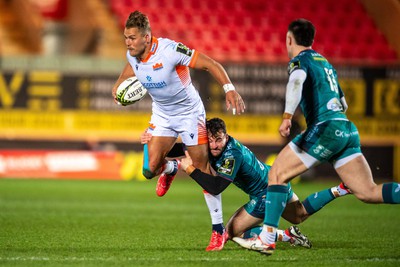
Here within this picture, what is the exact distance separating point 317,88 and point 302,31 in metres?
0.53

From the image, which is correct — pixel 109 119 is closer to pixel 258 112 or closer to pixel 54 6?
pixel 258 112

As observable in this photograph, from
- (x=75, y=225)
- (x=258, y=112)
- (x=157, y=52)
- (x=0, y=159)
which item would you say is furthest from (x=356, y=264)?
(x=0, y=159)

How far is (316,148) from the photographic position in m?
7.19

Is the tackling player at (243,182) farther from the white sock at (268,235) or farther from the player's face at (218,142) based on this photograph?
the white sock at (268,235)

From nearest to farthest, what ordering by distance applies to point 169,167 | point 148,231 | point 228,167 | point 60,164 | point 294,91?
point 294,91 < point 228,167 < point 169,167 < point 148,231 < point 60,164

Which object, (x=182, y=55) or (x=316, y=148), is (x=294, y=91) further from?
(x=182, y=55)

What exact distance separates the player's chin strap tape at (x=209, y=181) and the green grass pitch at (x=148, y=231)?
0.62 metres

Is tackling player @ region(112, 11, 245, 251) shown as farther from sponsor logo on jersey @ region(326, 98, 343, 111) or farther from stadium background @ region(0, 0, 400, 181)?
stadium background @ region(0, 0, 400, 181)

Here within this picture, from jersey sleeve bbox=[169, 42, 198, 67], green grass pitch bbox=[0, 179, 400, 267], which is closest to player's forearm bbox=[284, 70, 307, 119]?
green grass pitch bbox=[0, 179, 400, 267]

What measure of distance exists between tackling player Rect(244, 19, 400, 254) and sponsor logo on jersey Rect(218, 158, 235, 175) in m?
0.81

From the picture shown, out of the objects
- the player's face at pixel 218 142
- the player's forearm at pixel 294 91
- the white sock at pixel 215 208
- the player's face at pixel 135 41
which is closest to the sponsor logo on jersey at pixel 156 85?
the player's face at pixel 135 41

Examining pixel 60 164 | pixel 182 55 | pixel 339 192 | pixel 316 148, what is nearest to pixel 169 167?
pixel 182 55

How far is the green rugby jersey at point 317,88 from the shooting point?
7227mm

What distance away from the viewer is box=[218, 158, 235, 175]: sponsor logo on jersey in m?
8.00
